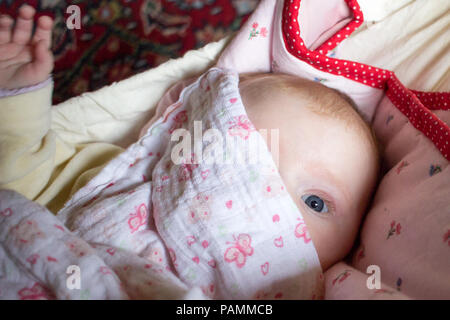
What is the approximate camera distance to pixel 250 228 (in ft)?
2.12

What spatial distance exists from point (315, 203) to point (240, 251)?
0.18m

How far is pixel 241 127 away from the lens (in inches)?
28.0

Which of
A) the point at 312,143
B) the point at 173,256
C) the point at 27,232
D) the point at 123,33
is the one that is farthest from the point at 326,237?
the point at 123,33

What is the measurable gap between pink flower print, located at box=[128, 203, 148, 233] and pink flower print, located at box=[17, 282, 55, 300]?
186mm

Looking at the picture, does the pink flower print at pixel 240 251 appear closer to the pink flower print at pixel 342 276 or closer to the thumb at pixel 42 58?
the pink flower print at pixel 342 276

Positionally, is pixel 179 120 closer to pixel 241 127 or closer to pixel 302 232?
pixel 241 127

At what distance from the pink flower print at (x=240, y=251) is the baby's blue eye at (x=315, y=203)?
0.15 m

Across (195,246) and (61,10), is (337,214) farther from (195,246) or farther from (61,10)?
(61,10)

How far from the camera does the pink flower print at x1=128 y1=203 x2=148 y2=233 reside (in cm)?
71

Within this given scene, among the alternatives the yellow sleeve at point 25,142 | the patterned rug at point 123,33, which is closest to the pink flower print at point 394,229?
the yellow sleeve at point 25,142

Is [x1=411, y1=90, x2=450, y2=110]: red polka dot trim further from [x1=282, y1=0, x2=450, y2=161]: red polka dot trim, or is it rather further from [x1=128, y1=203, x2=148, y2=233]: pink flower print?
[x1=128, y1=203, x2=148, y2=233]: pink flower print

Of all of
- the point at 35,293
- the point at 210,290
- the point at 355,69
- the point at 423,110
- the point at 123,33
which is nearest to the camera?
the point at 35,293

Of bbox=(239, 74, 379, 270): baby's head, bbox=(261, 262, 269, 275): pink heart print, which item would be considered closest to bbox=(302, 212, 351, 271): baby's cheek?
bbox=(239, 74, 379, 270): baby's head
